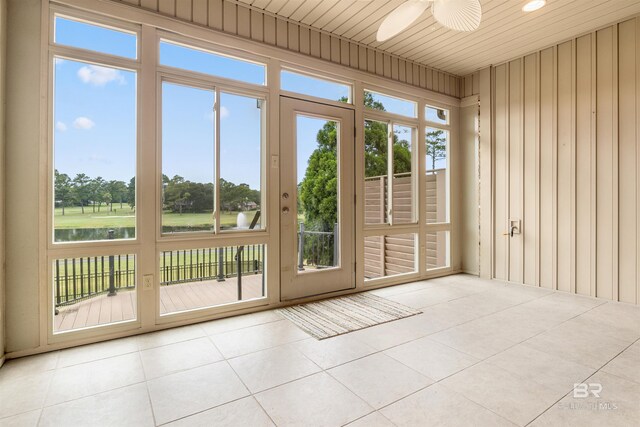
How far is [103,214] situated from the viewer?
8.93ft

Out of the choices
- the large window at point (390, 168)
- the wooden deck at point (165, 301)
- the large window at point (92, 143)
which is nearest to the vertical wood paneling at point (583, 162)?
the large window at point (390, 168)

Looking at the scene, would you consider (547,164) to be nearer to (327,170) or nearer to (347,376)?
(327,170)

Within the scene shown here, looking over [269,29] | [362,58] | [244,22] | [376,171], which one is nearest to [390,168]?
[376,171]

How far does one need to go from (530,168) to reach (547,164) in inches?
7.7

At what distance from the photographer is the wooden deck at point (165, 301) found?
10.1ft

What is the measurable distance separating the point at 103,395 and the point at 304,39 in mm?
3515

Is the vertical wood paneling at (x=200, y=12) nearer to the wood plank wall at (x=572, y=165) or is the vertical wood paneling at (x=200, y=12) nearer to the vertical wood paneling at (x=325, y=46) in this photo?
the vertical wood paneling at (x=325, y=46)

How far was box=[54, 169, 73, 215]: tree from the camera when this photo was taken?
2.57 metres

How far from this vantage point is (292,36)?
3506 millimetres

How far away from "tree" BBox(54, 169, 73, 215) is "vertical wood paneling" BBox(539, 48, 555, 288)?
194 inches

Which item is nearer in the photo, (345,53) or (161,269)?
(161,269)

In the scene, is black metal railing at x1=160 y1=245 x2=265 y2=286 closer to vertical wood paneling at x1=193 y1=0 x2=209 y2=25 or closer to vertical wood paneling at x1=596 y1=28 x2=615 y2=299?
vertical wood paneling at x1=193 y1=0 x2=209 y2=25

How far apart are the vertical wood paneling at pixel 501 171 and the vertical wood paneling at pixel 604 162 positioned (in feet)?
3.24

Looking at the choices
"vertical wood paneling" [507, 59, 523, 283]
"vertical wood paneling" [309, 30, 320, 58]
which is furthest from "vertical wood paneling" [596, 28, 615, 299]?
"vertical wood paneling" [309, 30, 320, 58]
